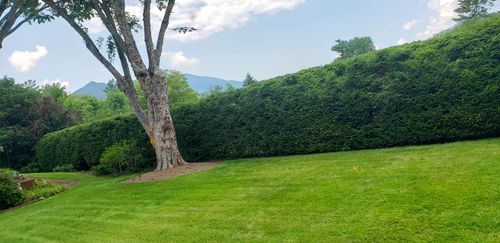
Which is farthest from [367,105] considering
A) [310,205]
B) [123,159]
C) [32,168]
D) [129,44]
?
[32,168]

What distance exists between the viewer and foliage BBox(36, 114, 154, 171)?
47.7 feet

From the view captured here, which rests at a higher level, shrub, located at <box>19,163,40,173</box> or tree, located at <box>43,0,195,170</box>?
tree, located at <box>43,0,195,170</box>

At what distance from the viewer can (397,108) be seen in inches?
346

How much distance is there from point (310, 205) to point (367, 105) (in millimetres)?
4680

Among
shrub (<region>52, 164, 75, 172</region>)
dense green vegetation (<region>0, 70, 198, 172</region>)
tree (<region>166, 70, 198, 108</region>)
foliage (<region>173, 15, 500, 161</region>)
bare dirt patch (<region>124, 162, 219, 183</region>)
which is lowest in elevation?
bare dirt patch (<region>124, 162, 219, 183</region>)

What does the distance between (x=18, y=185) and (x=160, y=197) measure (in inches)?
258

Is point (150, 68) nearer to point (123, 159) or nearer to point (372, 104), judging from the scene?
point (123, 159)

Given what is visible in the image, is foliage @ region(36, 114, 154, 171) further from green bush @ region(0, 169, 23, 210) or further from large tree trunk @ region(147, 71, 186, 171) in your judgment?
green bush @ region(0, 169, 23, 210)

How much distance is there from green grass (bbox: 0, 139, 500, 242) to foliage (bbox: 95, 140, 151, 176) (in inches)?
144

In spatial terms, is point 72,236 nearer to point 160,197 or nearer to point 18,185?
point 160,197

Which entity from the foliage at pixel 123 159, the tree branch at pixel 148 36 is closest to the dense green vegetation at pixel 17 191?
the foliage at pixel 123 159

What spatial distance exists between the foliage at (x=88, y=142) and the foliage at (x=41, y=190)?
2770 mm

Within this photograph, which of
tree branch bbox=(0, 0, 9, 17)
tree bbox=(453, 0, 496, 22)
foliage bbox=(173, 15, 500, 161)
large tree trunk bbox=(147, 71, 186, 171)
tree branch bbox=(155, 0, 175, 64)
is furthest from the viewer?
tree bbox=(453, 0, 496, 22)

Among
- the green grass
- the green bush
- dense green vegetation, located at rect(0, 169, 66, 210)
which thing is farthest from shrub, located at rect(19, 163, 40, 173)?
the green grass
